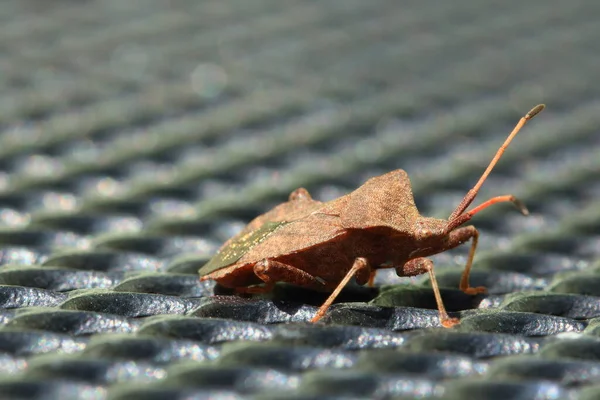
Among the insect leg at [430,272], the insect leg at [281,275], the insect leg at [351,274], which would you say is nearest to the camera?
the insect leg at [430,272]

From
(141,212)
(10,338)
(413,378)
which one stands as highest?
(141,212)

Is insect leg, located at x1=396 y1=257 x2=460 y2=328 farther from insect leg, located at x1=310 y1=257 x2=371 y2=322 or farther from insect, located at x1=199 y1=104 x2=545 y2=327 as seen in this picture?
insect leg, located at x1=310 y1=257 x2=371 y2=322

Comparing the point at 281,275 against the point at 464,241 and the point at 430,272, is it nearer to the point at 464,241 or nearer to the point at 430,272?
the point at 430,272

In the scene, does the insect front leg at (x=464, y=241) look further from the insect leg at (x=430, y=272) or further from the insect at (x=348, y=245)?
the insect leg at (x=430, y=272)

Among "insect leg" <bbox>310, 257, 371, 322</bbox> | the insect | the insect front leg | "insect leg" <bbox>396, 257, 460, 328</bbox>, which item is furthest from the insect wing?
the insect front leg

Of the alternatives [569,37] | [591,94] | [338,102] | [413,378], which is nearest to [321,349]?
[413,378]

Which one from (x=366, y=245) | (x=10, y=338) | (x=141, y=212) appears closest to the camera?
(x=10, y=338)

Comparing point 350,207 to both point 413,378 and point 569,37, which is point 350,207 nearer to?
point 413,378

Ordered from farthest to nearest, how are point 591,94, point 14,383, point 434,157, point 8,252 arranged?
point 591,94 → point 434,157 → point 8,252 → point 14,383

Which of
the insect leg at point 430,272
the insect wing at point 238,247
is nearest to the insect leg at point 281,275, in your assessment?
the insect wing at point 238,247
